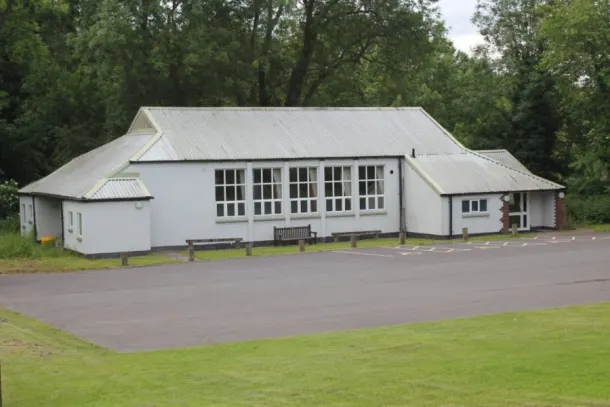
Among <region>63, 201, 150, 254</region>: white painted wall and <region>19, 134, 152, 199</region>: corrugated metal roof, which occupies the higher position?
<region>19, 134, 152, 199</region>: corrugated metal roof

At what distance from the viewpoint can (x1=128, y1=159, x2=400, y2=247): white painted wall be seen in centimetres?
3650

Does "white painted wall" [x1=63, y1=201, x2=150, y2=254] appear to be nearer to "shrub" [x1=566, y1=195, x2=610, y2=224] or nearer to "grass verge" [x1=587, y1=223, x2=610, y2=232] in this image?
"grass verge" [x1=587, y1=223, x2=610, y2=232]

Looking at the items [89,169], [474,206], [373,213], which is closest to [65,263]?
[89,169]

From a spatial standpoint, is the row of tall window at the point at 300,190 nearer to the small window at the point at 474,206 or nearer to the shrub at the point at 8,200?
the small window at the point at 474,206

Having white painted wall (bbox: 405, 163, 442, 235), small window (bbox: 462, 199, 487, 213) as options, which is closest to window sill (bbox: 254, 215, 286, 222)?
white painted wall (bbox: 405, 163, 442, 235)

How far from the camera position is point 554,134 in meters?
51.4

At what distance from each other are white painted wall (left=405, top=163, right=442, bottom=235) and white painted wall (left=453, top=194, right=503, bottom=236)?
0.65 meters

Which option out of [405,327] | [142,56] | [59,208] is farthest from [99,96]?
[405,327]

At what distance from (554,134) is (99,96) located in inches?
1036

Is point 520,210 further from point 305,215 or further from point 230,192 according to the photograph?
point 230,192

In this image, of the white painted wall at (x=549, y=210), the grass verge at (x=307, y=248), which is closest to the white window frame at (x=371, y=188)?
the grass verge at (x=307, y=248)

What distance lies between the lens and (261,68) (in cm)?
4988

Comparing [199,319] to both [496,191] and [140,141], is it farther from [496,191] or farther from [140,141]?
[496,191]

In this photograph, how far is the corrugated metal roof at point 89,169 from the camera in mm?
35812
